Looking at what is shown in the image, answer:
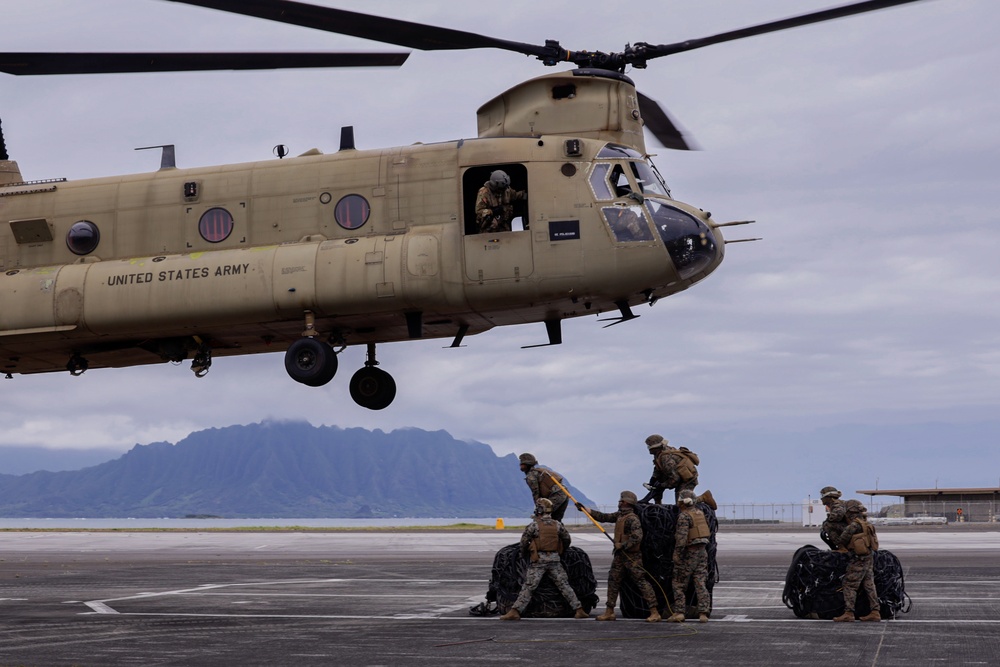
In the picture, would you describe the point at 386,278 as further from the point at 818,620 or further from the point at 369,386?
the point at 818,620

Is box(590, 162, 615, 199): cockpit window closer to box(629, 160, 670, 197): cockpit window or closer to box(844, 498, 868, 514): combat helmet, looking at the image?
box(629, 160, 670, 197): cockpit window

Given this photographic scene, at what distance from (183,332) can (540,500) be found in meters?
7.59

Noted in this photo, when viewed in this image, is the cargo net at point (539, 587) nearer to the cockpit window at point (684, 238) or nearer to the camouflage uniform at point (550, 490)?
the camouflage uniform at point (550, 490)

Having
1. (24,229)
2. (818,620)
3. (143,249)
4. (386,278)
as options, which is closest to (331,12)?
(386,278)

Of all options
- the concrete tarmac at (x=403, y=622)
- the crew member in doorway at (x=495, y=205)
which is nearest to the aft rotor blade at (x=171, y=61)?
the crew member in doorway at (x=495, y=205)

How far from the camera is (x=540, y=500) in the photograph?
15.4m

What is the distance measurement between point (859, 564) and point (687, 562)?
7.37ft

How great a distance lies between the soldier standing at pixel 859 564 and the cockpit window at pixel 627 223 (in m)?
5.14

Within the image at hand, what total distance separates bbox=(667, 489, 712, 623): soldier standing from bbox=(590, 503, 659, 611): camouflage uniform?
1.32 feet

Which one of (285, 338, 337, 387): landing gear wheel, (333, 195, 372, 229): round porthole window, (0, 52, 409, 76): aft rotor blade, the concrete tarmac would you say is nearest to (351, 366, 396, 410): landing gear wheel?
(285, 338, 337, 387): landing gear wheel

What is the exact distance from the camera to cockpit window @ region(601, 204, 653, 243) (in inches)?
695

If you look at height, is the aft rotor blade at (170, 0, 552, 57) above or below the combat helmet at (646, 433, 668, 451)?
above

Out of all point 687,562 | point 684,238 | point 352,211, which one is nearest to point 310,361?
point 352,211

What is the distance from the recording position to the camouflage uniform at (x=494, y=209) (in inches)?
712
